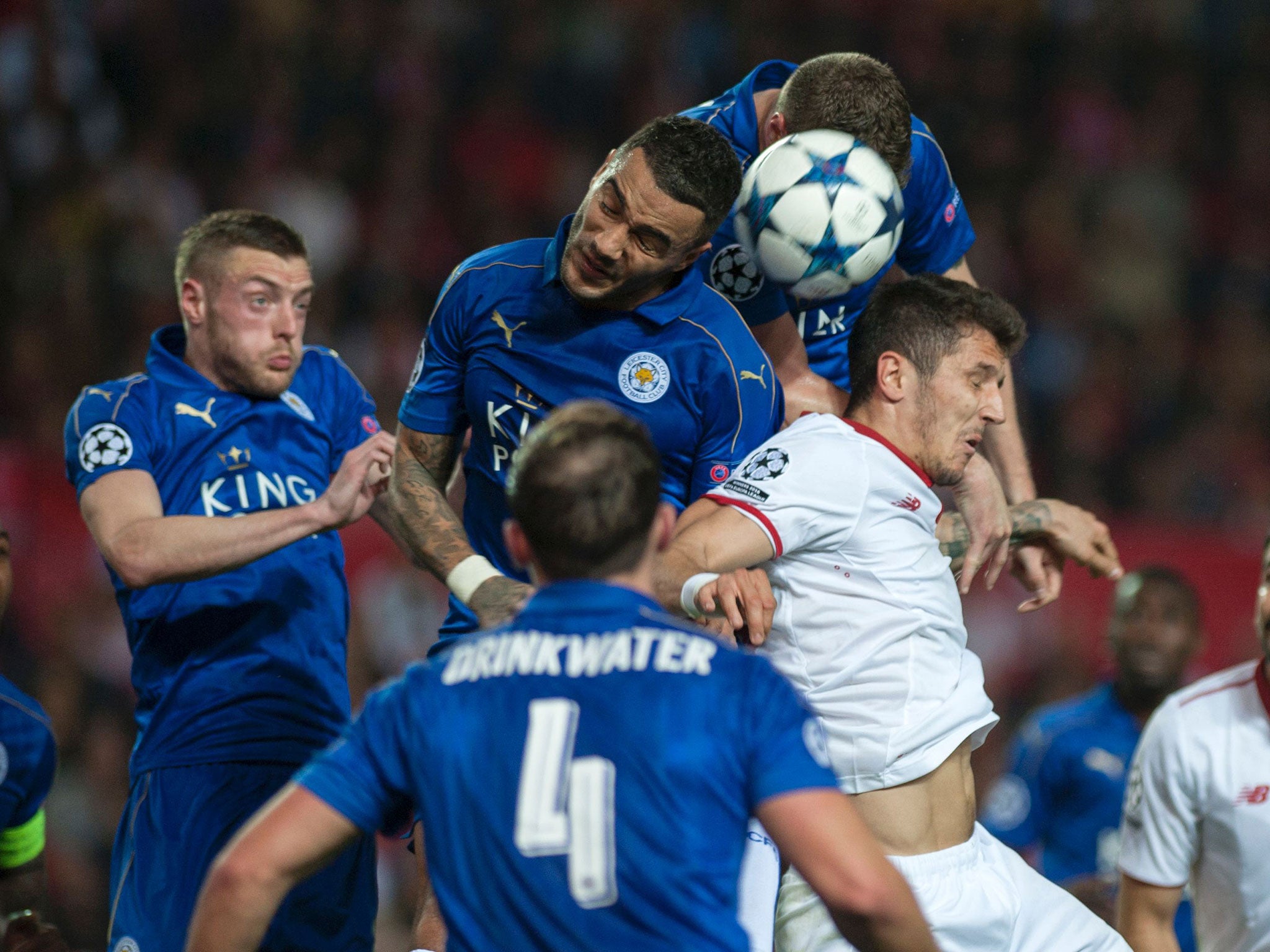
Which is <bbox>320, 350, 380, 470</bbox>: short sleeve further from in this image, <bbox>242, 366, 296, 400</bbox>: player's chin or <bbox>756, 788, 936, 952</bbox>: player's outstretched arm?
<bbox>756, 788, 936, 952</bbox>: player's outstretched arm

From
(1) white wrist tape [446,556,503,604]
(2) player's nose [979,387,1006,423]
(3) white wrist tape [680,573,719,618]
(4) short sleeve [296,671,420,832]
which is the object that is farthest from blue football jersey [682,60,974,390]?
(4) short sleeve [296,671,420,832]

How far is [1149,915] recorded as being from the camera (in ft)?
16.2

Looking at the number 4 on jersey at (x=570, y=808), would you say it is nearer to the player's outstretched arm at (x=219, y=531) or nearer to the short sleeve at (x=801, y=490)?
the short sleeve at (x=801, y=490)

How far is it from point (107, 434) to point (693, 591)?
7.03ft

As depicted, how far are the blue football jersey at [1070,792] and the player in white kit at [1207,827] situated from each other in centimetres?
241

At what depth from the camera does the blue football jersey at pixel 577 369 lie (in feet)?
14.0

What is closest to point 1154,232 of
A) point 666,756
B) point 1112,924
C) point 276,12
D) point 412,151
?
point 412,151

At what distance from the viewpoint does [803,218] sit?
4.34 meters

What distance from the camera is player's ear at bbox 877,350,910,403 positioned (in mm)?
4148

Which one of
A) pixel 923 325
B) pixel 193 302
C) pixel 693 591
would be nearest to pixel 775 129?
pixel 923 325

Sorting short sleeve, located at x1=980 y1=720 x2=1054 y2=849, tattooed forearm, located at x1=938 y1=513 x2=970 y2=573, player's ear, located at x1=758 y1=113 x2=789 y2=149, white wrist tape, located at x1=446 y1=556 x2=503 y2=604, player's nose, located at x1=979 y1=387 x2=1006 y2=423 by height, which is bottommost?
short sleeve, located at x1=980 y1=720 x2=1054 y2=849

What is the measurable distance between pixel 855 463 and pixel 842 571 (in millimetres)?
287

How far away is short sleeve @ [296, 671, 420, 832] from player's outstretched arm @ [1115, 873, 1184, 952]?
3054mm

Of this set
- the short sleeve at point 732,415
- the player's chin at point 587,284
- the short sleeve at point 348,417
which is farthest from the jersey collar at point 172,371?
the short sleeve at point 732,415
